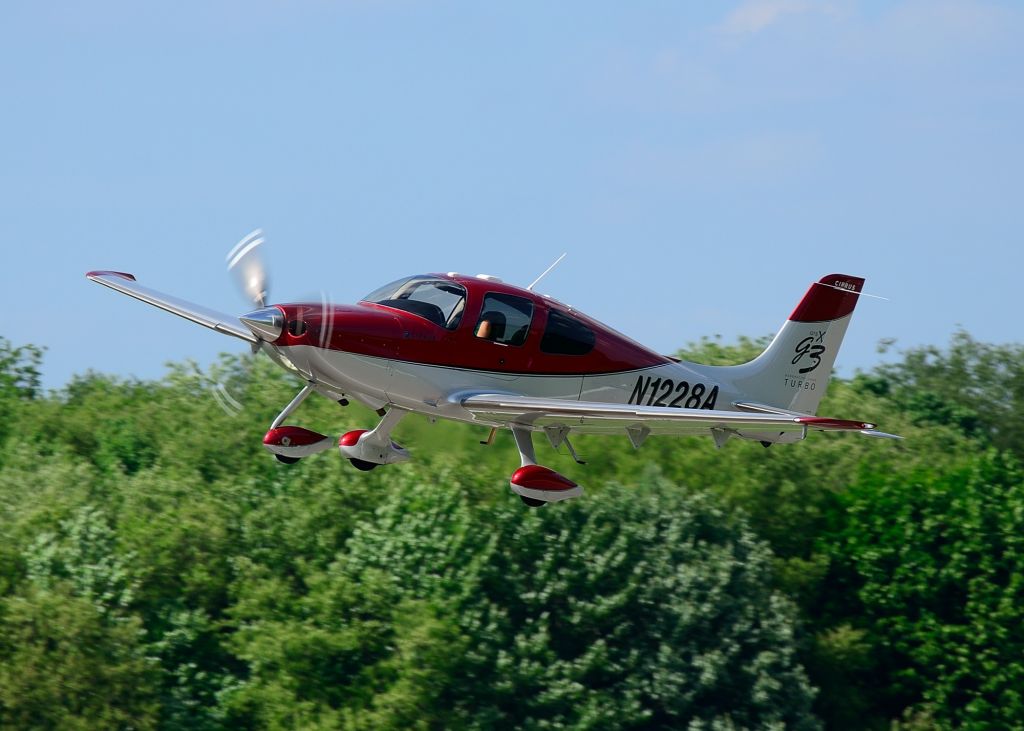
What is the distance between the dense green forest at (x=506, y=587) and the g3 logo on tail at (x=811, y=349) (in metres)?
21.6

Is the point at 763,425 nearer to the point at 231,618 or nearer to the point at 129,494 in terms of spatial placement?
the point at 231,618

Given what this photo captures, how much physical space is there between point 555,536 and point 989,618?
51.7ft

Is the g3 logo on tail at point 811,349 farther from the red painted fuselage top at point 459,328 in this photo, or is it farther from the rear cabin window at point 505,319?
the rear cabin window at point 505,319

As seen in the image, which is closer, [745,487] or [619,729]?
[619,729]

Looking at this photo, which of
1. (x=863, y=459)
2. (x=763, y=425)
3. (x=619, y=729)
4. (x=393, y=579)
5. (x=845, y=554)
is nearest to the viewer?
(x=763, y=425)

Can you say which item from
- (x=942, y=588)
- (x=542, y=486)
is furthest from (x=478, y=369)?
(x=942, y=588)

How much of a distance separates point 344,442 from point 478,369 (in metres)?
2.59

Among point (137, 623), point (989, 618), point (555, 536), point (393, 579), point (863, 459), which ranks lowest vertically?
point (137, 623)

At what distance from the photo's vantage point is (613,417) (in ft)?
58.8

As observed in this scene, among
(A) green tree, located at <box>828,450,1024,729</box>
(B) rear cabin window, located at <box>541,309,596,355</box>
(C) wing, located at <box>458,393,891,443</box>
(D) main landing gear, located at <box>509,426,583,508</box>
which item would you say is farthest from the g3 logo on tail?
(A) green tree, located at <box>828,450,1024,729</box>

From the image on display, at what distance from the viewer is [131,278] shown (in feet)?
74.5

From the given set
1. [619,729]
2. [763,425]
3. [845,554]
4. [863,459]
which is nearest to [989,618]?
[845,554]

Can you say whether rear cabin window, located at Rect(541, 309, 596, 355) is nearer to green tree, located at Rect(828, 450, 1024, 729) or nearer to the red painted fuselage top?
the red painted fuselage top

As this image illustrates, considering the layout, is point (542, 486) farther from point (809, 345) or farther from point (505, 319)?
point (809, 345)
